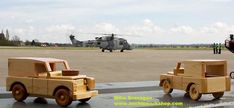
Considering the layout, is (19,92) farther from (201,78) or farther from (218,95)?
(218,95)

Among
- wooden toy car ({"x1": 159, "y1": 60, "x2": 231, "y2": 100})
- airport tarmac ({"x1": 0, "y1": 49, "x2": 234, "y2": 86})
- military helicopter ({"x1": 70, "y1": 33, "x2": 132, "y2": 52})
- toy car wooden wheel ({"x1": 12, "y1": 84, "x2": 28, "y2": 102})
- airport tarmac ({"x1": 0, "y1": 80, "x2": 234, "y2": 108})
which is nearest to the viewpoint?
airport tarmac ({"x1": 0, "y1": 80, "x2": 234, "y2": 108})

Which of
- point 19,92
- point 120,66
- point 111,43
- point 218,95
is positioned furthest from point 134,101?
point 111,43

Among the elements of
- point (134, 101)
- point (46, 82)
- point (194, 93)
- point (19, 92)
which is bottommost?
point (134, 101)

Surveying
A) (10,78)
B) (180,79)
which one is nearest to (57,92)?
(10,78)

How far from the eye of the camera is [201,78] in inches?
509

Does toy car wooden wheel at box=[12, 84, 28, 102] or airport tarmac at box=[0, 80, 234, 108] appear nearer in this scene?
airport tarmac at box=[0, 80, 234, 108]

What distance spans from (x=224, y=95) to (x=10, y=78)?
670cm

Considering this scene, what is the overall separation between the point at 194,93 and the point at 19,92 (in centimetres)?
498

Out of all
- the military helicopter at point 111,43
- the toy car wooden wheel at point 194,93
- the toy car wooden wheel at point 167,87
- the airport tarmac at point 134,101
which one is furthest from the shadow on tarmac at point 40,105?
the military helicopter at point 111,43

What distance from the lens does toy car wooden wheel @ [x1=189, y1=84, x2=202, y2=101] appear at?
1295 centimetres

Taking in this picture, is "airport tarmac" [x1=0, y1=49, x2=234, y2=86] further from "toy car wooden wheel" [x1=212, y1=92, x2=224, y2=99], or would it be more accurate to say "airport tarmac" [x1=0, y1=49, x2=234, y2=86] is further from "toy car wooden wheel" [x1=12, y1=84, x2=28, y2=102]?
"toy car wooden wheel" [x1=212, y1=92, x2=224, y2=99]

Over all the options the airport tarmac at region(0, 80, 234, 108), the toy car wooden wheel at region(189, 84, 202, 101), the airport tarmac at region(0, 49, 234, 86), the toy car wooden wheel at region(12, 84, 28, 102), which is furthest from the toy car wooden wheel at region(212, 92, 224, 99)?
the airport tarmac at region(0, 49, 234, 86)

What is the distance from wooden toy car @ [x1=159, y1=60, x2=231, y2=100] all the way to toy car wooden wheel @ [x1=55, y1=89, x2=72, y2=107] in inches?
151

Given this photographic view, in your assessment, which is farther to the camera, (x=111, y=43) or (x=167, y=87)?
(x=111, y=43)
